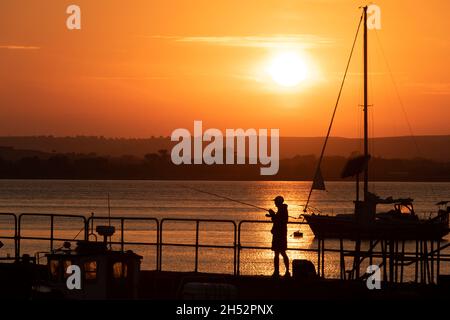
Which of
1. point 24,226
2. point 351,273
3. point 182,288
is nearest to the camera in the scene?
point 182,288

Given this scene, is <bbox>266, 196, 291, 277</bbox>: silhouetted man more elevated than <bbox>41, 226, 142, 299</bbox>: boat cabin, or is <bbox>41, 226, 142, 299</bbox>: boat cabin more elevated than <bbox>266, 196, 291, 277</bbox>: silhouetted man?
<bbox>266, 196, 291, 277</bbox>: silhouetted man

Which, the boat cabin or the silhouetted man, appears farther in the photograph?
the silhouetted man

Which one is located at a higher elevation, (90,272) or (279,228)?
(279,228)

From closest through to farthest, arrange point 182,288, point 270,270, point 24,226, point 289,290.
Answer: point 182,288 < point 289,290 < point 270,270 < point 24,226

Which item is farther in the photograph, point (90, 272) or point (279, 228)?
point (279, 228)

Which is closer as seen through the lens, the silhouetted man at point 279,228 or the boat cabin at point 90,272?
the boat cabin at point 90,272

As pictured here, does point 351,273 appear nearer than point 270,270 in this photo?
Yes

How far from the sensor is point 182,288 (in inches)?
810

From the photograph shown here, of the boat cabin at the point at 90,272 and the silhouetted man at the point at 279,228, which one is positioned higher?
the silhouetted man at the point at 279,228
